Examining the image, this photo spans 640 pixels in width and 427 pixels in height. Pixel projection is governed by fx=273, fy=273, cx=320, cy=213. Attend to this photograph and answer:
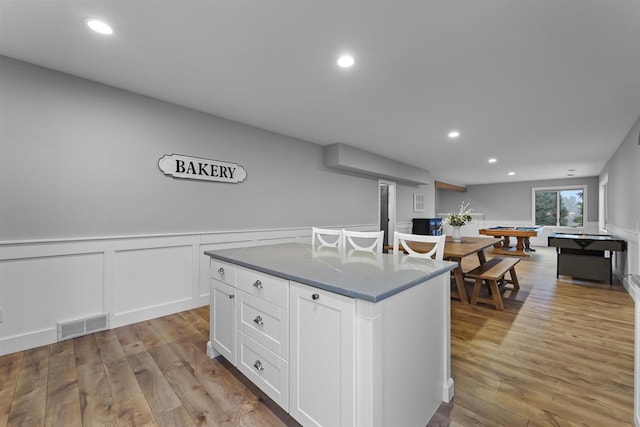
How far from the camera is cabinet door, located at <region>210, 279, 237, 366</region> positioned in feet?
6.26

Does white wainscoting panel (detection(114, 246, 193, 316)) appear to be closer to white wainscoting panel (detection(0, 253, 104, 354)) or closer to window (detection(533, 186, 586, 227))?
white wainscoting panel (detection(0, 253, 104, 354))

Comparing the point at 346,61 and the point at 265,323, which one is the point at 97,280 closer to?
the point at 265,323

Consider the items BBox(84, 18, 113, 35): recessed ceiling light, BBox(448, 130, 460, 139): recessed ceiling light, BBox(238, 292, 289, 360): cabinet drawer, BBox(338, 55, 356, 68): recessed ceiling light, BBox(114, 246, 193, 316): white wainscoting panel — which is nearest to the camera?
BBox(238, 292, 289, 360): cabinet drawer

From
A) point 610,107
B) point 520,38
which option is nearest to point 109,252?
point 520,38

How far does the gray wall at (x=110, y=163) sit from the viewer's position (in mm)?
2301

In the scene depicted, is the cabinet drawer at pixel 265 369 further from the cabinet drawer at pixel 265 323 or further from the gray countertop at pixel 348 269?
the gray countertop at pixel 348 269

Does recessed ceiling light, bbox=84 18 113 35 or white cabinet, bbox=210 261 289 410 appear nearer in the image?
white cabinet, bbox=210 261 289 410

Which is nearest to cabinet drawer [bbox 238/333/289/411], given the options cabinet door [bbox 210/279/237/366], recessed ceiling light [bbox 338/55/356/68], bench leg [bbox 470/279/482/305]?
cabinet door [bbox 210/279/237/366]

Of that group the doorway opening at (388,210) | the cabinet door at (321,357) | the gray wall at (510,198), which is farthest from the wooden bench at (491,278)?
the gray wall at (510,198)

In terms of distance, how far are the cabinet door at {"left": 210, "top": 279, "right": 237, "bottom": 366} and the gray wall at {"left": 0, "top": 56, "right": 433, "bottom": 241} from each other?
4.77 ft

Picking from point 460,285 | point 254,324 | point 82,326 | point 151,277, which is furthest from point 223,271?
point 460,285

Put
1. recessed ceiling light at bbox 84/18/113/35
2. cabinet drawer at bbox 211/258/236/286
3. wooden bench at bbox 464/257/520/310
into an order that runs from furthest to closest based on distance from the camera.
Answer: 1. wooden bench at bbox 464/257/520/310
2. cabinet drawer at bbox 211/258/236/286
3. recessed ceiling light at bbox 84/18/113/35

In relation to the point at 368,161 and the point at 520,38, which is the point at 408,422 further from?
the point at 368,161

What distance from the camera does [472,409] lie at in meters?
1.60
